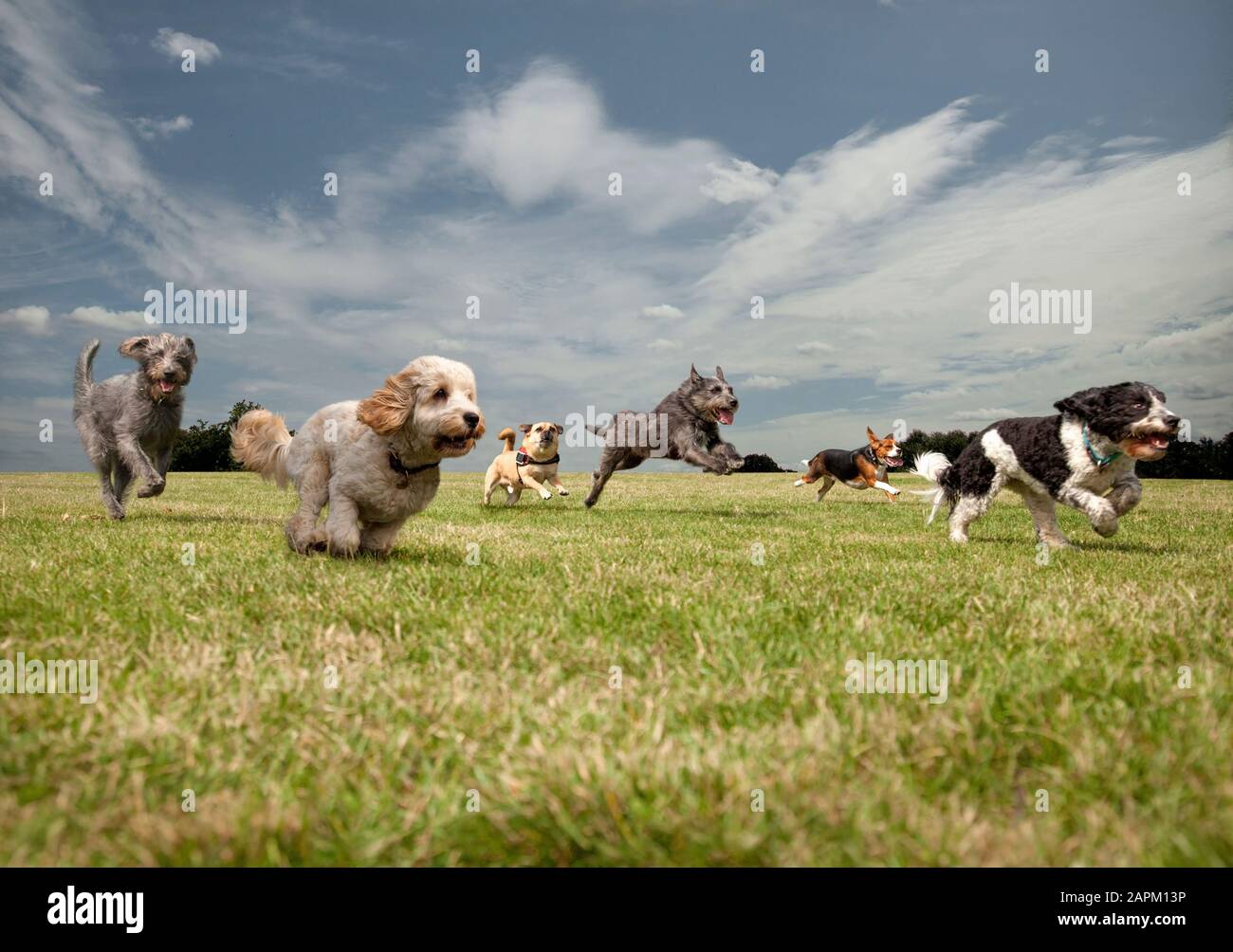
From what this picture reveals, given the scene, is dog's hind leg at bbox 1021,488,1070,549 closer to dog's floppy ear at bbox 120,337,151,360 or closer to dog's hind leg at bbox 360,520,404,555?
dog's hind leg at bbox 360,520,404,555

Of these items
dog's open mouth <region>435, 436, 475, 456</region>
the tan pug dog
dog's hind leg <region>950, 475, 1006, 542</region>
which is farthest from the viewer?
the tan pug dog

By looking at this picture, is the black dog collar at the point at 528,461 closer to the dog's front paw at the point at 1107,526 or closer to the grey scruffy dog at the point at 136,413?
the grey scruffy dog at the point at 136,413

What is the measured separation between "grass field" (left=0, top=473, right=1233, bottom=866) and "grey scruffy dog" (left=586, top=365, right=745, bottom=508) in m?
7.13

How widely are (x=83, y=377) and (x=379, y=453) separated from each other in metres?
7.88

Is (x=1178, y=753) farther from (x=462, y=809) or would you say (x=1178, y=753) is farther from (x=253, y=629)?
(x=253, y=629)

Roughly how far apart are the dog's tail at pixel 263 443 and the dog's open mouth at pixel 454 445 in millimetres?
2254

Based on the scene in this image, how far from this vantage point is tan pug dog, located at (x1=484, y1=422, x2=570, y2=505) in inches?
536

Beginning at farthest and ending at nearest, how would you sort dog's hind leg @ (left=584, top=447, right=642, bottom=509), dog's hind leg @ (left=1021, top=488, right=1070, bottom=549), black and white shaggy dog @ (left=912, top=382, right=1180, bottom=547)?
dog's hind leg @ (left=584, top=447, right=642, bottom=509) < dog's hind leg @ (left=1021, top=488, right=1070, bottom=549) < black and white shaggy dog @ (left=912, top=382, right=1180, bottom=547)

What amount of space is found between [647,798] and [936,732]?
3.36 feet

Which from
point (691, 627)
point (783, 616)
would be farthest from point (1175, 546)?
point (691, 627)

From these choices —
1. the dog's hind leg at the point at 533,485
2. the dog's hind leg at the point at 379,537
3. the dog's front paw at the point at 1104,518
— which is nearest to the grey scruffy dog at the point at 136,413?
the dog's hind leg at the point at 379,537
